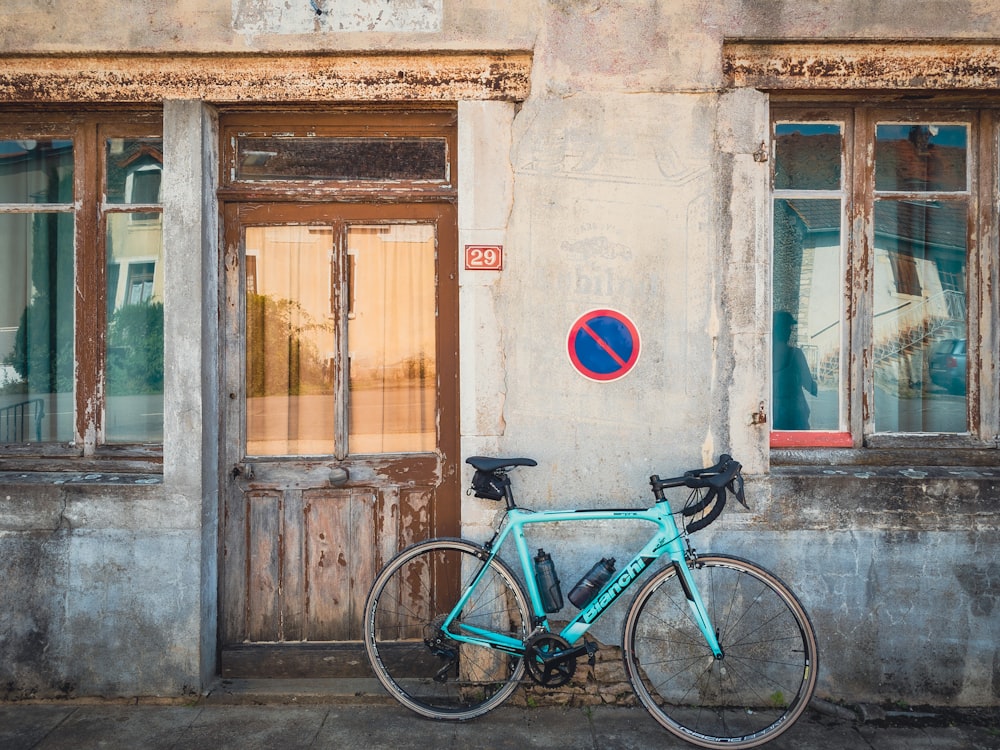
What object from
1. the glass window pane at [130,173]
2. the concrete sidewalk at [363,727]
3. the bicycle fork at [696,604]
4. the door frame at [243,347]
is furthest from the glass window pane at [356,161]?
the concrete sidewalk at [363,727]

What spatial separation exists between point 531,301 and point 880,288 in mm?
2016

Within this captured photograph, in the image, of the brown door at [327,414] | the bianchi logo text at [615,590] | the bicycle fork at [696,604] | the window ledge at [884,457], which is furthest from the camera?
the brown door at [327,414]

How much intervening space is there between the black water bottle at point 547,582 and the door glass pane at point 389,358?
1036mm

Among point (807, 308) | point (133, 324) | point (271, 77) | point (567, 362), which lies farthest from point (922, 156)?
point (133, 324)

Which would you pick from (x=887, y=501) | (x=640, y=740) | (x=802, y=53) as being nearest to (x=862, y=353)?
(x=887, y=501)

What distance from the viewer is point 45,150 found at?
15.8 feet

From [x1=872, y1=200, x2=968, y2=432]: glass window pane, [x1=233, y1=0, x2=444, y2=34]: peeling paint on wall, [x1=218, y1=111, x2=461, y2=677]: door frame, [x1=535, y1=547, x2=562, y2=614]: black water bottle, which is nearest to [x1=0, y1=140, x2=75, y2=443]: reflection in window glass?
[x1=218, y1=111, x2=461, y2=677]: door frame

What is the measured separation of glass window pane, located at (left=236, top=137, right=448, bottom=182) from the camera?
4.70m

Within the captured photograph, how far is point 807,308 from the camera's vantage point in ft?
15.6

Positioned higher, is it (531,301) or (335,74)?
(335,74)

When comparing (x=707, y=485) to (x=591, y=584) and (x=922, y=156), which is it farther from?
(x=922, y=156)

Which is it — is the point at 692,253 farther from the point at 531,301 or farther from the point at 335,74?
the point at 335,74

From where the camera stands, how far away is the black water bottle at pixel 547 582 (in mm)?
4113

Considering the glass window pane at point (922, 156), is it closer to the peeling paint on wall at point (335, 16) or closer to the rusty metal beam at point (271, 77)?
the rusty metal beam at point (271, 77)
